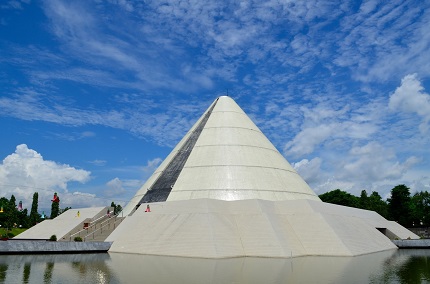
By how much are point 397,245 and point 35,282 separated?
3426cm

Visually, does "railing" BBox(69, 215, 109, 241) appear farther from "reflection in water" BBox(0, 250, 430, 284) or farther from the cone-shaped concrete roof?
"reflection in water" BBox(0, 250, 430, 284)

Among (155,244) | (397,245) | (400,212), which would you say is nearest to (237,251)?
(155,244)

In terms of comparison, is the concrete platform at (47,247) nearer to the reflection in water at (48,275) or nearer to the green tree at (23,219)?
the reflection in water at (48,275)

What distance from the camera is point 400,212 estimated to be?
73188 mm

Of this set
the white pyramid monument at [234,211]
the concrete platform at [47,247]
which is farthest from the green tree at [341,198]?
the concrete platform at [47,247]

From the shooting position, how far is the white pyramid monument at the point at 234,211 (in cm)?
2703

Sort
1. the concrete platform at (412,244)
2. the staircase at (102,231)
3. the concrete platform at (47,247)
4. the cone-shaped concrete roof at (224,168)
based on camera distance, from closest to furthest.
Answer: the concrete platform at (47,247) < the staircase at (102,231) < the cone-shaped concrete roof at (224,168) < the concrete platform at (412,244)

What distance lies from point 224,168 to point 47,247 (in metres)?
16.7

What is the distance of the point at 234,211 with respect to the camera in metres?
30.2

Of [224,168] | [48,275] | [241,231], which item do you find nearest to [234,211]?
[241,231]

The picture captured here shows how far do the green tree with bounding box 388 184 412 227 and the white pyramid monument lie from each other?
30.7 m

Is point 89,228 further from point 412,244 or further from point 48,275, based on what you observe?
point 412,244

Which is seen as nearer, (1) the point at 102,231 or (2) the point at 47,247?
(2) the point at 47,247

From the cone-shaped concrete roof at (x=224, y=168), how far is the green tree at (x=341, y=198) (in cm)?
4535
